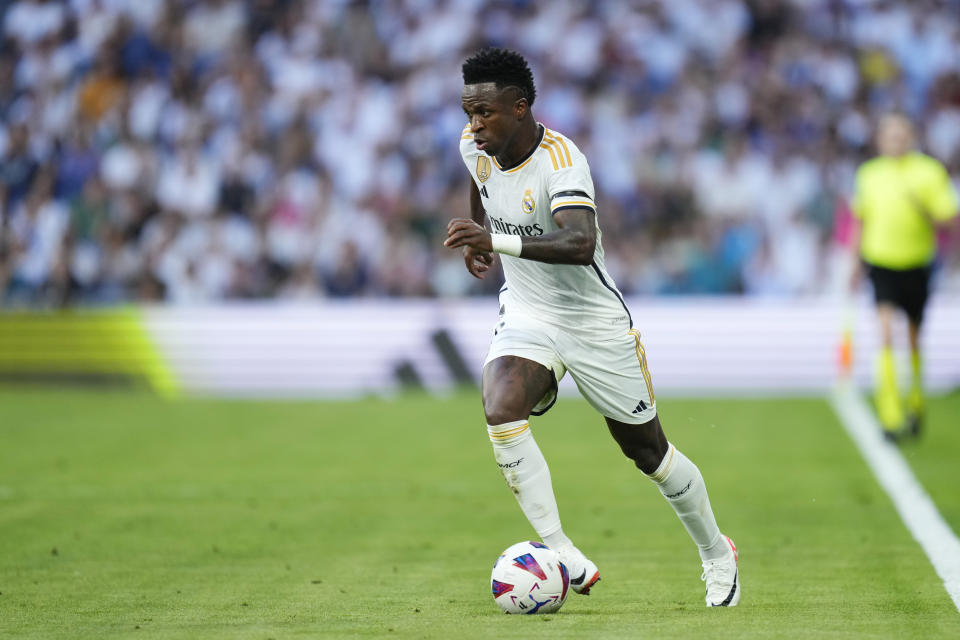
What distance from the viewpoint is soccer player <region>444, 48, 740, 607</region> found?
586 cm

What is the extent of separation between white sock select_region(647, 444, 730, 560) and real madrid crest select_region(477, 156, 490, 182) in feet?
4.75

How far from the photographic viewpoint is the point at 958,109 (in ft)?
65.7

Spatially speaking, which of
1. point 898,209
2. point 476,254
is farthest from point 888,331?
point 476,254

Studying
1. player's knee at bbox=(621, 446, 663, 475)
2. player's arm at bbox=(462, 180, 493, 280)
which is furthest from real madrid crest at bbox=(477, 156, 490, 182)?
player's knee at bbox=(621, 446, 663, 475)

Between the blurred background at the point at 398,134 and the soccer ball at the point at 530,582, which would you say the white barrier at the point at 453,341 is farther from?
the soccer ball at the point at 530,582

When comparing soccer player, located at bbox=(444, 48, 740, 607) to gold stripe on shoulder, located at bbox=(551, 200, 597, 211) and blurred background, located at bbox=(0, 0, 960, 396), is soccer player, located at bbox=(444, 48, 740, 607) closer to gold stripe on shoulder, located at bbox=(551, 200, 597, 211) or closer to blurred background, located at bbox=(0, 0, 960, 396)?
gold stripe on shoulder, located at bbox=(551, 200, 597, 211)

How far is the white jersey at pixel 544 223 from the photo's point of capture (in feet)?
19.6

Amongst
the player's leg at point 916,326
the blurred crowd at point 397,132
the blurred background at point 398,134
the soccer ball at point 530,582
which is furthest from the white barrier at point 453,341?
the soccer ball at point 530,582

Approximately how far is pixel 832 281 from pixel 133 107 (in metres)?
10.9

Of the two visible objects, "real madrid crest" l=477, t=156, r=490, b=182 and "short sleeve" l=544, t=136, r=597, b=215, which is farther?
"real madrid crest" l=477, t=156, r=490, b=182

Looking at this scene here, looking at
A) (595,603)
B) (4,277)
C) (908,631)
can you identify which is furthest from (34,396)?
(908,631)

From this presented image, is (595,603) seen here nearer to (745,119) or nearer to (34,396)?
(34,396)

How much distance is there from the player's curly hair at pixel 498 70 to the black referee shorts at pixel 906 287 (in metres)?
7.08

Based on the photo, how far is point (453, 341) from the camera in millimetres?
17391
